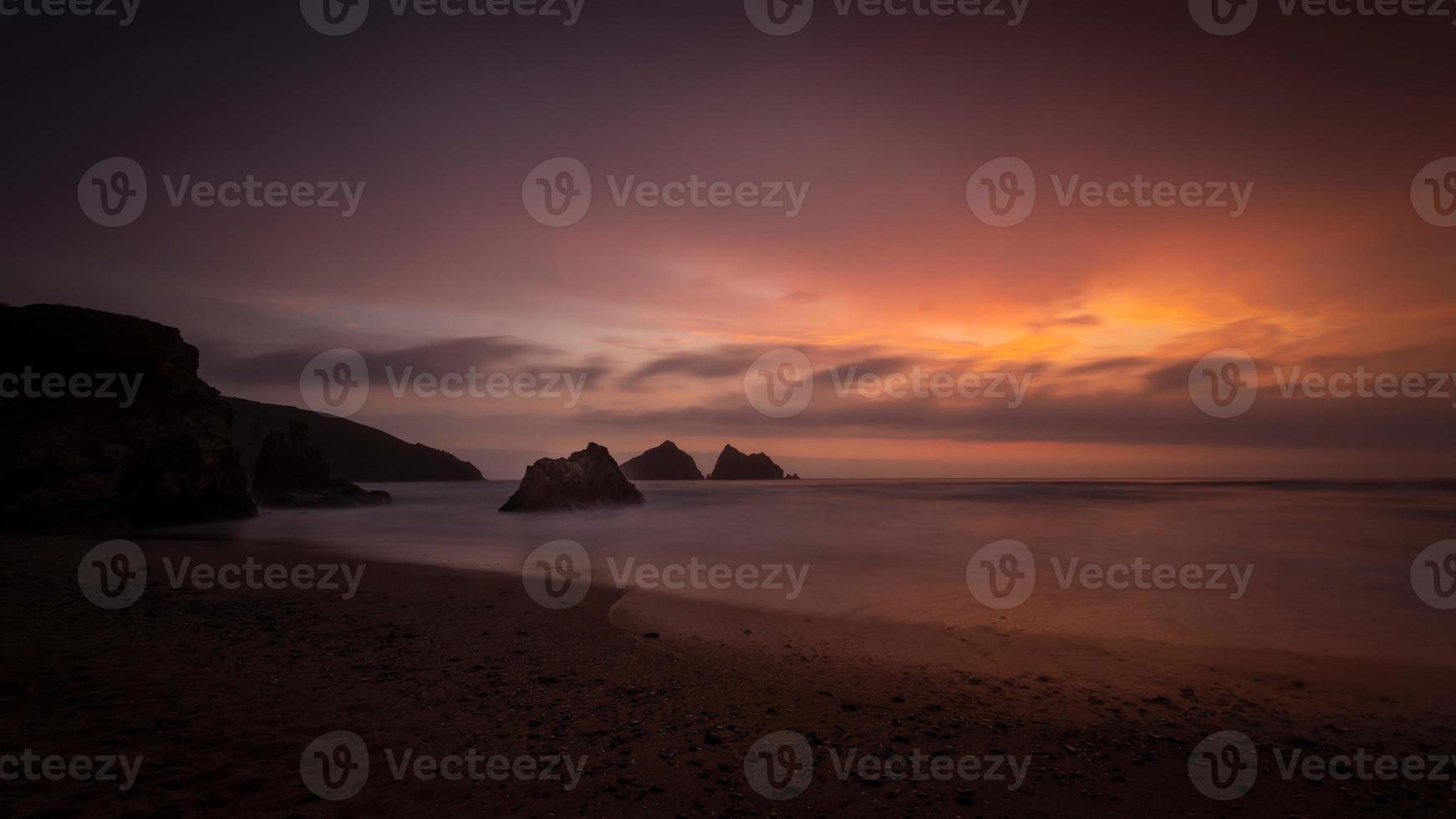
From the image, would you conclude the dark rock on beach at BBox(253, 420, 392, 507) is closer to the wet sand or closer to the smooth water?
the smooth water

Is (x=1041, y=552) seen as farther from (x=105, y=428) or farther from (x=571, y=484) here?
Result: (x=105, y=428)

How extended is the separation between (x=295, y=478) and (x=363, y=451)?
4581 inches

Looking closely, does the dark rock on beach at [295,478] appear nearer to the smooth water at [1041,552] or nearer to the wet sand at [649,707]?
the smooth water at [1041,552]

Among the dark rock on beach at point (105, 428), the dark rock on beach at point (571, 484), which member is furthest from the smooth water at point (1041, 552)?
the dark rock on beach at point (105, 428)

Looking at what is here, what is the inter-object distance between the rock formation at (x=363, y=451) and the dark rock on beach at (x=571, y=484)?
349ft

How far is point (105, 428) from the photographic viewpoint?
27938mm

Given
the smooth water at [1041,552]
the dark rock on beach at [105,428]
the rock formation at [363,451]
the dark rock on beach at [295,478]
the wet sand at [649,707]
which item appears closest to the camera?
the wet sand at [649,707]

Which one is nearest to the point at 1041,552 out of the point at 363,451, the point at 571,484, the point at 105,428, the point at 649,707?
the point at 649,707

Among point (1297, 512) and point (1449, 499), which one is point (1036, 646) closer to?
point (1297, 512)

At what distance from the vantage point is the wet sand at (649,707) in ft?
17.4

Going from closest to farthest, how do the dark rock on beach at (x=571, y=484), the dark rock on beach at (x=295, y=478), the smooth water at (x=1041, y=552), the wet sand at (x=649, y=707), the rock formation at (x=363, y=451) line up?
1. the wet sand at (x=649, y=707)
2. the smooth water at (x=1041, y=552)
3. the dark rock on beach at (x=571, y=484)
4. the dark rock on beach at (x=295, y=478)
5. the rock formation at (x=363, y=451)

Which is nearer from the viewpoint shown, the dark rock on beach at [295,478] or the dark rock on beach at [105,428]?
the dark rock on beach at [105,428]

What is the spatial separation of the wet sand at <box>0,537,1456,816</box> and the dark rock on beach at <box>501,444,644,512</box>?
112 feet

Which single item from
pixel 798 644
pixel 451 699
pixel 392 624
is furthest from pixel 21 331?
pixel 798 644
